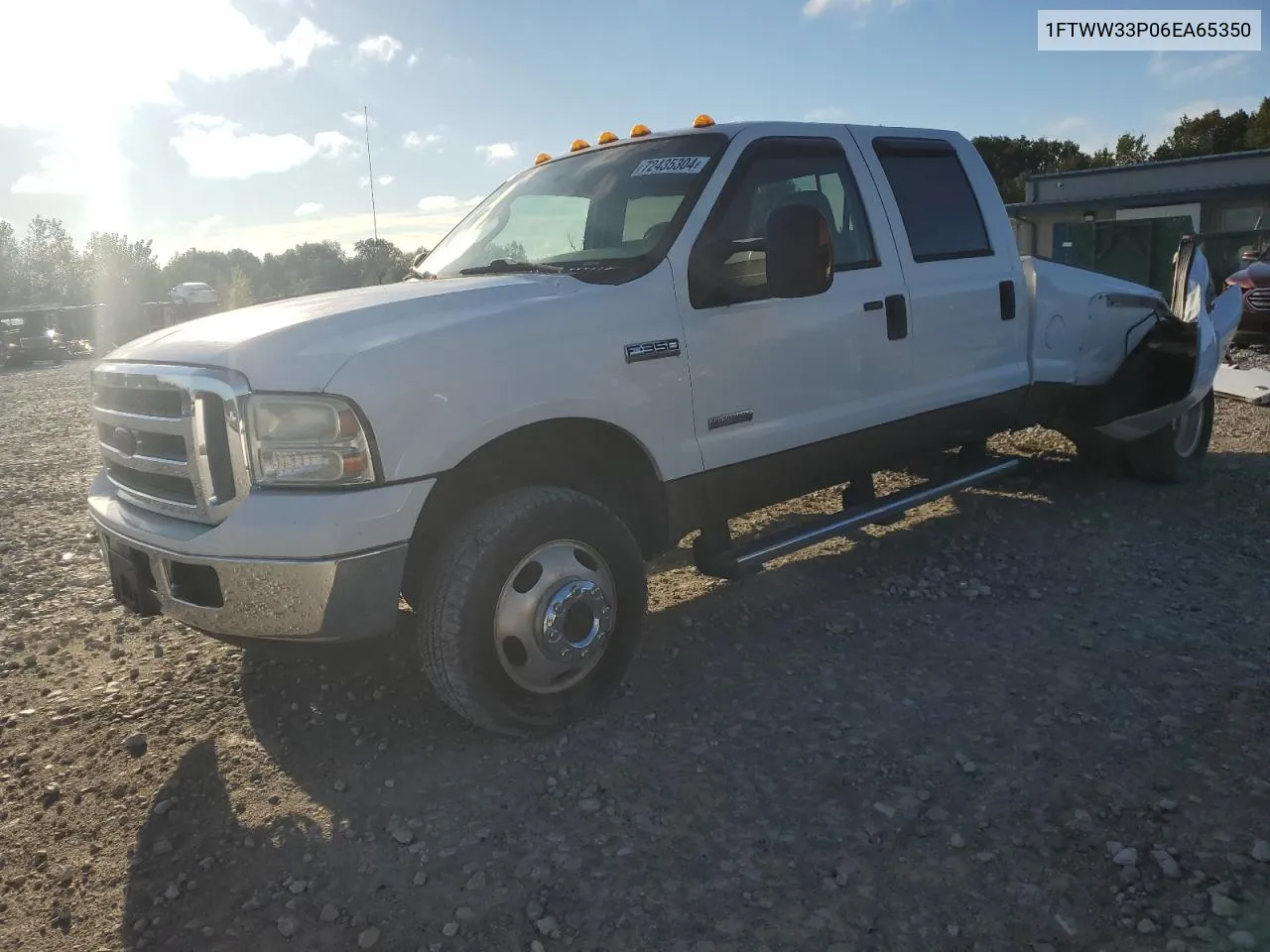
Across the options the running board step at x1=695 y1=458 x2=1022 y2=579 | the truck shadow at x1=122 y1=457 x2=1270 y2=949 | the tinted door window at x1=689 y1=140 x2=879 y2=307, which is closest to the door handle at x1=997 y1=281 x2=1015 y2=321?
the running board step at x1=695 y1=458 x2=1022 y2=579

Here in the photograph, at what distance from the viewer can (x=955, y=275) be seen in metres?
4.64

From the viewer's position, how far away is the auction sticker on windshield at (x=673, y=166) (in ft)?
12.7

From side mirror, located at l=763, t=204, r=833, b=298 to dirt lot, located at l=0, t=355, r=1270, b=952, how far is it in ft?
4.87

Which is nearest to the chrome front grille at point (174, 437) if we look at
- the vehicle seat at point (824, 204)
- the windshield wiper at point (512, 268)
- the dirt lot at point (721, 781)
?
the dirt lot at point (721, 781)

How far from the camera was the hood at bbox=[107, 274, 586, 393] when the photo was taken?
2.83 metres

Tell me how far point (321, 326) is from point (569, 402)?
0.78 m

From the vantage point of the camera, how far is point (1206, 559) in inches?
190

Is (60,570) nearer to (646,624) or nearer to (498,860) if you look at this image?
(646,624)

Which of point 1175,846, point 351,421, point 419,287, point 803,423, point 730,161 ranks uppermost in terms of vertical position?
point 730,161

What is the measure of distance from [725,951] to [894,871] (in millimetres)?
527

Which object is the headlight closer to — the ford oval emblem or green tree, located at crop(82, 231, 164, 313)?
the ford oval emblem

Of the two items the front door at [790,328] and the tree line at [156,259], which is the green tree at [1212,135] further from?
the front door at [790,328]

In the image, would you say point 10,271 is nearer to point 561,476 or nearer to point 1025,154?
point 1025,154

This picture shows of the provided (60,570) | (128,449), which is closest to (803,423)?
(128,449)
